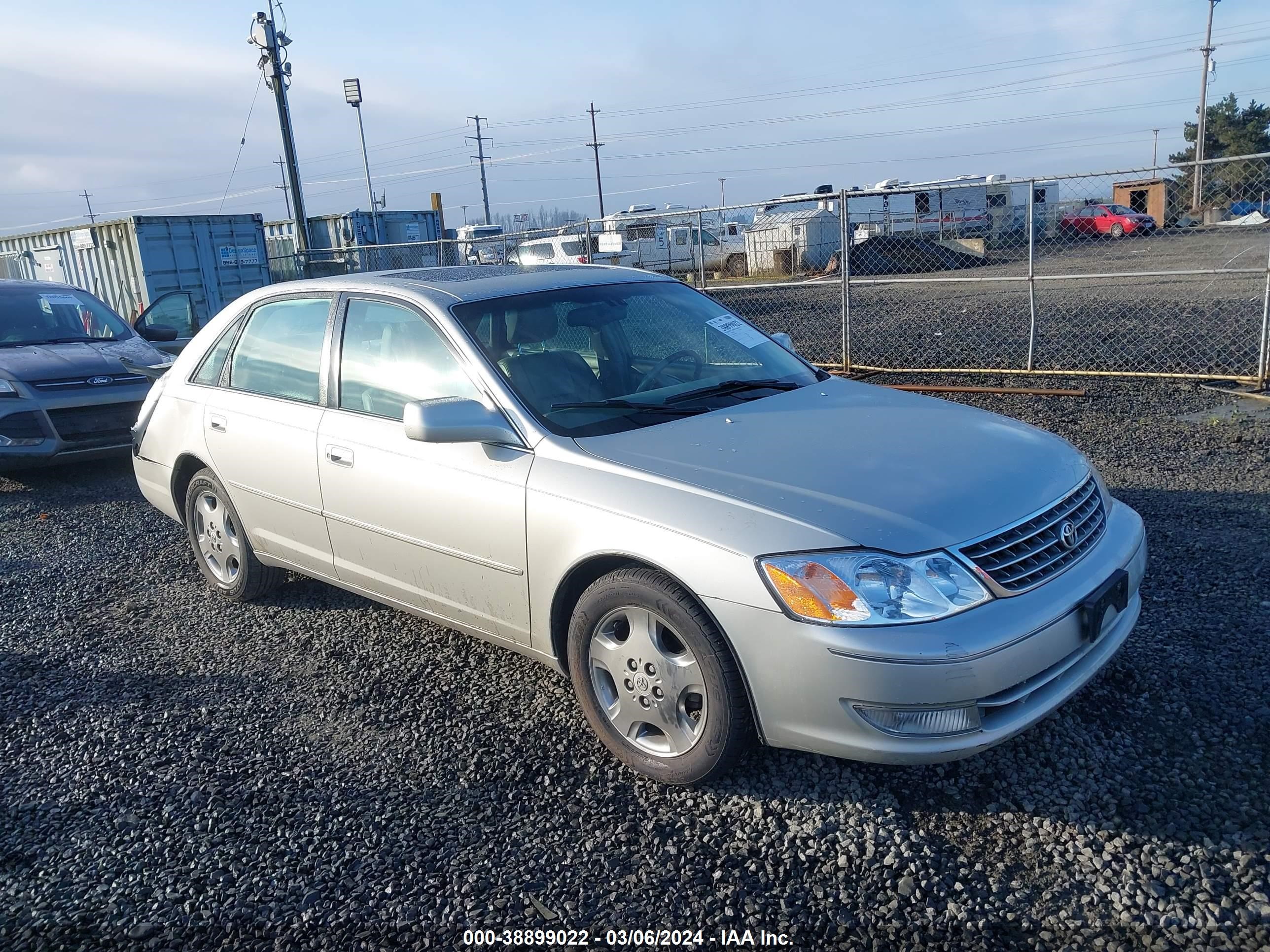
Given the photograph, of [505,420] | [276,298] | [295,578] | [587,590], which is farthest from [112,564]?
[587,590]

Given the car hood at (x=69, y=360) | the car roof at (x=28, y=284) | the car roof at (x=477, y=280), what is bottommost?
the car hood at (x=69, y=360)

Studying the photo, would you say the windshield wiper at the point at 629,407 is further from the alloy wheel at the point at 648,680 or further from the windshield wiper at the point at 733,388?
the alloy wheel at the point at 648,680

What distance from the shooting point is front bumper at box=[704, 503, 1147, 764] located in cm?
268

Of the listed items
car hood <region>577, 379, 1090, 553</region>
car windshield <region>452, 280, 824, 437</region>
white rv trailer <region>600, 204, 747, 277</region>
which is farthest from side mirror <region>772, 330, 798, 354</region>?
white rv trailer <region>600, 204, 747, 277</region>

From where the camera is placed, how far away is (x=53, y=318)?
28.7ft

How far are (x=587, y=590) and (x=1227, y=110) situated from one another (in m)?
68.0

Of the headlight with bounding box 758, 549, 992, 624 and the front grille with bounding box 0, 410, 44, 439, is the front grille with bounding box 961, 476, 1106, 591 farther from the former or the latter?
the front grille with bounding box 0, 410, 44, 439

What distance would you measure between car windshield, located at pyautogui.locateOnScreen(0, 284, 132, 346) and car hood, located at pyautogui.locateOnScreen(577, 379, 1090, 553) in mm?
7231

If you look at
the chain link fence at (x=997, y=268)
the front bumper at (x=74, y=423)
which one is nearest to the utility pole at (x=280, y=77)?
the chain link fence at (x=997, y=268)

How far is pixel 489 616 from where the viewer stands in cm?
365

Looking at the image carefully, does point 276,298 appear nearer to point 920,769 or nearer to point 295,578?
point 295,578

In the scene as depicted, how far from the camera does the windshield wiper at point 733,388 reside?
3896 millimetres

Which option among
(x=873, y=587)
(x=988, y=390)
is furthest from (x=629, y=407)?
(x=988, y=390)

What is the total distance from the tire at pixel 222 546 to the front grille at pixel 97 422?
9.40ft
